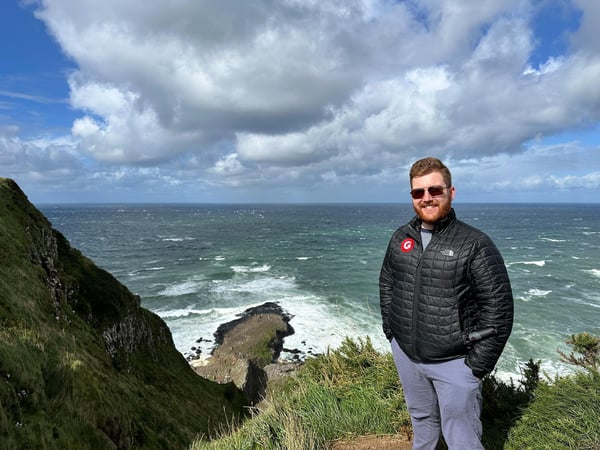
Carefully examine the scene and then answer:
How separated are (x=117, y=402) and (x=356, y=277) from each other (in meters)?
50.0

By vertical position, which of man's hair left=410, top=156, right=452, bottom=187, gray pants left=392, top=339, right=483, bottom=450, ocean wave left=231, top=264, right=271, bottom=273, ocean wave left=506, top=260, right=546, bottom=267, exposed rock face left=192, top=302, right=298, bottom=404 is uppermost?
man's hair left=410, top=156, right=452, bottom=187

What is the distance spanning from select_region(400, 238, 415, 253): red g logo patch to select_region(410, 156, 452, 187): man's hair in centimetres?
77

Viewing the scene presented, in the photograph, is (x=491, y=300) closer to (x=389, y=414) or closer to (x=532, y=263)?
(x=389, y=414)

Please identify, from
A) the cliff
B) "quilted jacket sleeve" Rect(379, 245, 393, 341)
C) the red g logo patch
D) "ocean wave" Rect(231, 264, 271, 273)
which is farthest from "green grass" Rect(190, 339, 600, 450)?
"ocean wave" Rect(231, 264, 271, 273)

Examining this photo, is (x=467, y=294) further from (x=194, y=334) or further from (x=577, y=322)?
(x=577, y=322)

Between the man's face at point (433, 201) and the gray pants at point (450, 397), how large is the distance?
5.20 feet

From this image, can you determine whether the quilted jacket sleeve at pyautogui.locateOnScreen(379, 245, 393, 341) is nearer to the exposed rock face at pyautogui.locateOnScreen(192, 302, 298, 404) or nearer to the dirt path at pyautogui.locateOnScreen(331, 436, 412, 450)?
the dirt path at pyautogui.locateOnScreen(331, 436, 412, 450)

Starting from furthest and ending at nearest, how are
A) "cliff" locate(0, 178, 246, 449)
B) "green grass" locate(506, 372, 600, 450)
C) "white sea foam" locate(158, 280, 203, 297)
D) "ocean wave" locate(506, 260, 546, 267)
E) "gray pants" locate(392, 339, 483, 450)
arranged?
"ocean wave" locate(506, 260, 546, 267) < "white sea foam" locate(158, 280, 203, 297) < "cliff" locate(0, 178, 246, 449) < "green grass" locate(506, 372, 600, 450) < "gray pants" locate(392, 339, 483, 450)

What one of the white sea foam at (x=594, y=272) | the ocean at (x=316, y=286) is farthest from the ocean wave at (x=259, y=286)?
the white sea foam at (x=594, y=272)

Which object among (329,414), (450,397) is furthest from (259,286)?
(450,397)

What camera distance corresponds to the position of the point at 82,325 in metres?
14.9

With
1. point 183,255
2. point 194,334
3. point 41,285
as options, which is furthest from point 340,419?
point 183,255

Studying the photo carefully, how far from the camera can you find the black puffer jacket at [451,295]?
360 cm

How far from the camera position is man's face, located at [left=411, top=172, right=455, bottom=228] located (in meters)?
3.92
